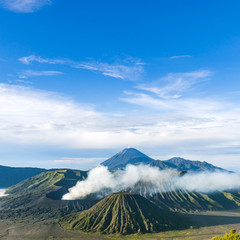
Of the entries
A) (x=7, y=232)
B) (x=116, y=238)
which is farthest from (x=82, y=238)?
(x=7, y=232)

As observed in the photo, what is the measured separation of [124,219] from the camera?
13450 centimetres

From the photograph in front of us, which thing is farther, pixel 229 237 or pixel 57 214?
pixel 57 214

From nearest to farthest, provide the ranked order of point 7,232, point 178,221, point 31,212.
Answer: point 7,232, point 178,221, point 31,212

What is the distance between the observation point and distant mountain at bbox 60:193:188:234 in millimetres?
127250

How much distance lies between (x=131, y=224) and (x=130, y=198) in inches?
1138

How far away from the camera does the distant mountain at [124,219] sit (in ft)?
417

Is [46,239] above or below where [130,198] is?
below

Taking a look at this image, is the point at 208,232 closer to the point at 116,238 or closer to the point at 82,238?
the point at 116,238

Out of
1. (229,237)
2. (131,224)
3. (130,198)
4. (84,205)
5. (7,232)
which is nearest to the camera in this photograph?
(229,237)

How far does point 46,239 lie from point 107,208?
45443mm

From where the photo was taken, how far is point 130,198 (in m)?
158

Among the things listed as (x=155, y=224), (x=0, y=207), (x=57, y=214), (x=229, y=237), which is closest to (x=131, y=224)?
(x=155, y=224)

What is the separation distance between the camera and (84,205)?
189750mm

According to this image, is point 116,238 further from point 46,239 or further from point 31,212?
point 31,212
